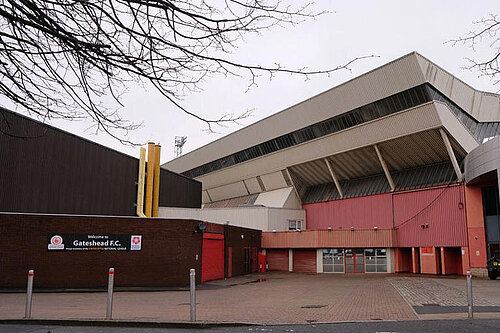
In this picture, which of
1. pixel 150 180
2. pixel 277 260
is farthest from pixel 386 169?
pixel 150 180

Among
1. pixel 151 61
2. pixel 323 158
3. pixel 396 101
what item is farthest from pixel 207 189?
pixel 151 61

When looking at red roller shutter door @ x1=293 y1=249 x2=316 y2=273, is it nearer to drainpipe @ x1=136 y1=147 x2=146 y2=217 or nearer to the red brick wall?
drainpipe @ x1=136 y1=147 x2=146 y2=217

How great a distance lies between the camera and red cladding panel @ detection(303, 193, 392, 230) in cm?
3841

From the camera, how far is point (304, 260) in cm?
3991

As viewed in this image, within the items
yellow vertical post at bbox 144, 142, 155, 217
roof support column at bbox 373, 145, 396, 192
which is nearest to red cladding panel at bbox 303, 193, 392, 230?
roof support column at bbox 373, 145, 396, 192

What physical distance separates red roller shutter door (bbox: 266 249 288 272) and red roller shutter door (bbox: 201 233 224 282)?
495 inches

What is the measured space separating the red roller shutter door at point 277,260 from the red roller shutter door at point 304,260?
0.92 meters

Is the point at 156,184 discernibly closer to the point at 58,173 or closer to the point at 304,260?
the point at 58,173

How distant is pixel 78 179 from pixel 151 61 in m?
24.0

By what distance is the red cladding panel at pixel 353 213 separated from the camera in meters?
38.4

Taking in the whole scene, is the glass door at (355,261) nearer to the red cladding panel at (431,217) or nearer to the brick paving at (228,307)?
the red cladding panel at (431,217)

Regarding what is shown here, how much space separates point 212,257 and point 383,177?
720 inches

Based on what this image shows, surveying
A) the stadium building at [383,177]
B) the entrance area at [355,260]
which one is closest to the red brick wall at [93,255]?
the stadium building at [383,177]

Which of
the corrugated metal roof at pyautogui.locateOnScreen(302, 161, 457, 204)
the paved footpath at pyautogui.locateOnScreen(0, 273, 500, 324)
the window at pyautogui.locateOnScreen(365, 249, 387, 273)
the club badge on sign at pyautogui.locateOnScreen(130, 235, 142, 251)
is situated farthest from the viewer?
the window at pyautogui.locateOnScreen(365, 249, 387, 273)
